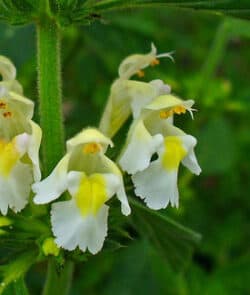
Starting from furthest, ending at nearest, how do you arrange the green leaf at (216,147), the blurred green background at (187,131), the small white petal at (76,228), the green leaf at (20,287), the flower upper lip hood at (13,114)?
the green leaf at (216,147)
the blurred green background at (187,131)
the flower upper lip hood at (13,114)
the green leaf at (20,287)
the small white petal at (76,228)

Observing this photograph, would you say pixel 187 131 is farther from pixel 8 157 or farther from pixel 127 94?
pixel 8 157

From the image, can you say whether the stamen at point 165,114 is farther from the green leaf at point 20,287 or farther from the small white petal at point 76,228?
the green leaf at point 20,287

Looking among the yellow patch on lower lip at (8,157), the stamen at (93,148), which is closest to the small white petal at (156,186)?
the stamen at (93,148)

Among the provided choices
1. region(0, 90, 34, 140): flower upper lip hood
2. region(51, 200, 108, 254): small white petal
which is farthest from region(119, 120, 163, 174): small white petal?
A: region(0, 90, 34, 140): flower upper lip hood

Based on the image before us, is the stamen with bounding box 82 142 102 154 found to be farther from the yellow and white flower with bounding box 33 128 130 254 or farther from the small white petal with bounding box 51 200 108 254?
the small white petal with bounding box 51 200 108 254

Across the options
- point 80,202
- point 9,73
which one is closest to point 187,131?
point 9,73

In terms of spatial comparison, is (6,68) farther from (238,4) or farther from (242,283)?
(242,283)
